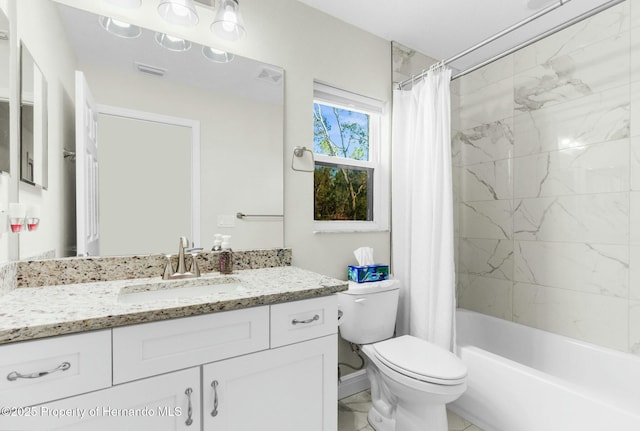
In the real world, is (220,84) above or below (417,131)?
above

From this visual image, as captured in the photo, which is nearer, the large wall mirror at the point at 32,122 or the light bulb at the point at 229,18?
the large wall mirror at the point at 32,122

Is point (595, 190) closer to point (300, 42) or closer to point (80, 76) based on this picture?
point (300, 42)

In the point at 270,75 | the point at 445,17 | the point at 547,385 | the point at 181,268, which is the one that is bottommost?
the point at 547,385

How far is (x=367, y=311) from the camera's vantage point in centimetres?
178

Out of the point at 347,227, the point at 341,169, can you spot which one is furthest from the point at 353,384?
the point at 341,169

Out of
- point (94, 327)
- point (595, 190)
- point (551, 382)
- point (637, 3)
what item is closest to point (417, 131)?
point (595, 190)

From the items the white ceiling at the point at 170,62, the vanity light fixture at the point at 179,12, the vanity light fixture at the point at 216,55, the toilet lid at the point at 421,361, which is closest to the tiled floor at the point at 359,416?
the toilet lid at the point at 421,361

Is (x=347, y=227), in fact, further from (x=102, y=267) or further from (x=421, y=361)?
(x=102, y=267)

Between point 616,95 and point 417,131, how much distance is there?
1107mm

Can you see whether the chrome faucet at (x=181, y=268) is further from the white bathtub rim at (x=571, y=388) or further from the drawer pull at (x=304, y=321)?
the white bathtub rim at (x=571, y=388)

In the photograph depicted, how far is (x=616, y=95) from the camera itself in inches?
70.3

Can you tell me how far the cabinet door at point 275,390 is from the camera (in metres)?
1.02

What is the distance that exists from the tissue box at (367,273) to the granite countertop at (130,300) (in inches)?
17.8

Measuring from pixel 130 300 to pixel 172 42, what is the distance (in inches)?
47.5
